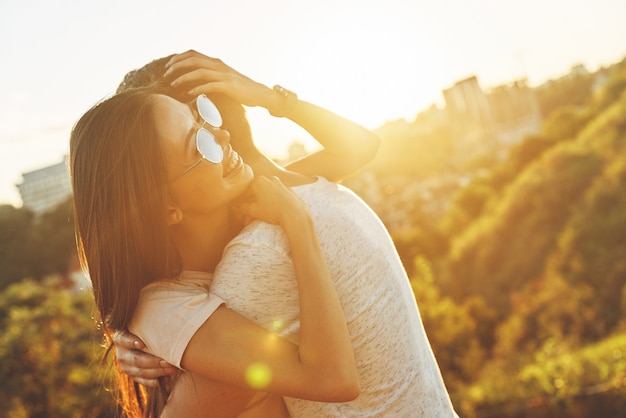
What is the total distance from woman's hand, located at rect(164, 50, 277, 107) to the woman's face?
10 cm

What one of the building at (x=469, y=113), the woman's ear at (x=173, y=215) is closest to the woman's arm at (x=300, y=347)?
the woman's ear at (x=173, y=215)

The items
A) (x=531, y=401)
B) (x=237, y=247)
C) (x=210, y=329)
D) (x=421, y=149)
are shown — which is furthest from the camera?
(x=421, y=149)

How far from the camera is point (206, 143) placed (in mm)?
1413

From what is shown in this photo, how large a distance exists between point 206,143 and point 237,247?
0.86ft

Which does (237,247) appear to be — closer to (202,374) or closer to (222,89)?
(202,374)

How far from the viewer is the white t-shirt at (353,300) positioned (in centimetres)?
131

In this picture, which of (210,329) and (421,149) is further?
(421,149)

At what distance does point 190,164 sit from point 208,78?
305mm

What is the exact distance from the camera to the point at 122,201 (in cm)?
134

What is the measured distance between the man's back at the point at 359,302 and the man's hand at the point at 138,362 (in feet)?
0.81

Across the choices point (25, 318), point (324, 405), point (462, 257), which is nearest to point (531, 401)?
point (324, 405)

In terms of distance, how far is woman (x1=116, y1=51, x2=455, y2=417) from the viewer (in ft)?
4.34

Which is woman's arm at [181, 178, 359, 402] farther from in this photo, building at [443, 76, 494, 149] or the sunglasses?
building at [443, 76, 494, 149]

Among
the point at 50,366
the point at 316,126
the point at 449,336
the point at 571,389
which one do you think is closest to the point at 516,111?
the point at 449,336
